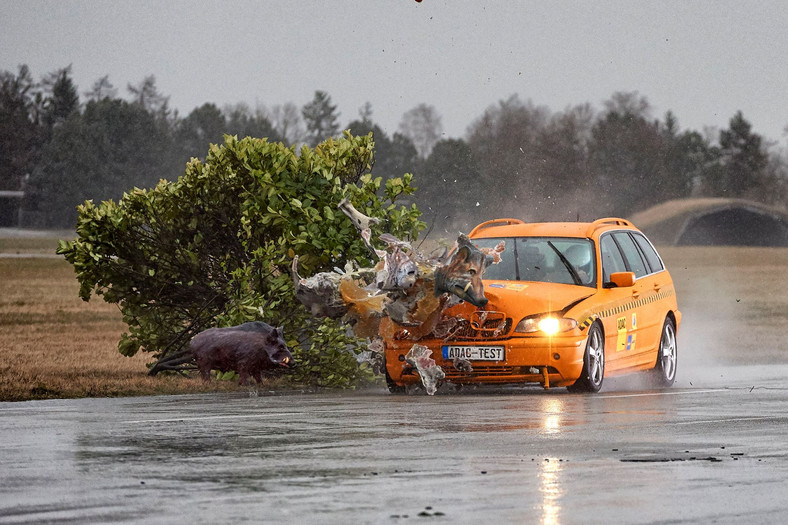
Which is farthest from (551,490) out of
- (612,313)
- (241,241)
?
(241,241)

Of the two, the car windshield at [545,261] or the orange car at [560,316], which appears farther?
the car windshield at [545,261]

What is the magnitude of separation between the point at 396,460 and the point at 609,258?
8.07 meters

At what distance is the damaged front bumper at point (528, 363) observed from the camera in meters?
15.3

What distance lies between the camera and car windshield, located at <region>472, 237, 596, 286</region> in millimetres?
16656

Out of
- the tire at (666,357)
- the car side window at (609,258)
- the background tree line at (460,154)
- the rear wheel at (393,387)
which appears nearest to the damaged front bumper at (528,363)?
the rear wheel at (393,387)

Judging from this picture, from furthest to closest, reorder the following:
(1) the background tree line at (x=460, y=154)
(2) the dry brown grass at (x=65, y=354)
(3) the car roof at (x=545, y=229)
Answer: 1. (1) the background tree line at (x=460, y=154)
2. (3) the car roof at (x=545, y=229)
3. (2) the dry brown grass at (x=65, y=354)

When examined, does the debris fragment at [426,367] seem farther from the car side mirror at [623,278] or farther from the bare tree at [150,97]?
the bare tree at [150,97]

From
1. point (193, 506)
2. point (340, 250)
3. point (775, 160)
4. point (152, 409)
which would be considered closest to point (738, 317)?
point (340, 250)

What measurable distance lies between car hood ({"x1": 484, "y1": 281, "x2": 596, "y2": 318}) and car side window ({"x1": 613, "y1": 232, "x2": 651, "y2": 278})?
73.0 inches

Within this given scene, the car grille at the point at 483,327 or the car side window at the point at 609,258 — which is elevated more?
the car side window at the point at 609,258

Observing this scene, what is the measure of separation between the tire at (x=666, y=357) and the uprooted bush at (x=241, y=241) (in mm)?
3115

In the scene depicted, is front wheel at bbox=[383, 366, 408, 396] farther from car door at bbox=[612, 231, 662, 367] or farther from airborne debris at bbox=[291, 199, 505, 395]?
car door at bbox=[612, 231, 662, 367]

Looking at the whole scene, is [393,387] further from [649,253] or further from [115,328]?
[115,328]

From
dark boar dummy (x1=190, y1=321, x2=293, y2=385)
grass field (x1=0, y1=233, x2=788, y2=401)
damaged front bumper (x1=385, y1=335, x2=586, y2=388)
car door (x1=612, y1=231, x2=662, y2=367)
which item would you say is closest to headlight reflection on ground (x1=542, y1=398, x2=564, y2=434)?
damaged front bumper (x1=385, y1=335, x2=586, y2=388)
